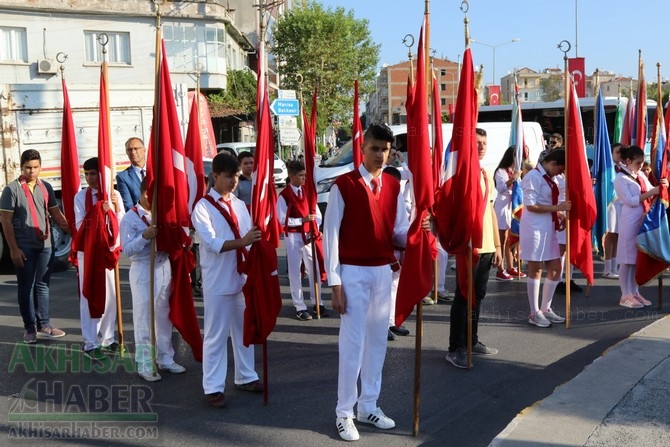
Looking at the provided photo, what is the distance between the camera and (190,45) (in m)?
35.8

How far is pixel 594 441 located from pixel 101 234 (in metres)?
4.59

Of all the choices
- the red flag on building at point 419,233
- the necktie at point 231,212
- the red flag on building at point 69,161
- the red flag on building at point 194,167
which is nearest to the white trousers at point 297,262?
the red flag on building at point 194,167

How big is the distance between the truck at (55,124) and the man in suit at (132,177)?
5.46 meters

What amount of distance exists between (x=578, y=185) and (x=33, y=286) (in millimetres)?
5987

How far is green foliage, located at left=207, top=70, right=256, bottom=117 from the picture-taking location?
35781 mm

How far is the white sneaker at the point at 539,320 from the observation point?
758 centimetres

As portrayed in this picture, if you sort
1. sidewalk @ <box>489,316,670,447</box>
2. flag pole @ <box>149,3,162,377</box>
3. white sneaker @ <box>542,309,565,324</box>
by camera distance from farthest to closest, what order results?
1. white sneaker @ <box>542,309,565,324</box>
2. flag pole @ <box>149,3,162,377</box>
3. sidewalk @ <box>489,316,670,447</box>

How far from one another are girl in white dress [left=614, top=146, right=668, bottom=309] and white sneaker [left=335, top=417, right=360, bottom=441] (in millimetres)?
5249

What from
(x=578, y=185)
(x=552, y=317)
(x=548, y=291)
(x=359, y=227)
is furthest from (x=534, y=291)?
(x=359, y=227)

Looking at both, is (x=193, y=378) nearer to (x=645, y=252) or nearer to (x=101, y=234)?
(x=101, y=234)

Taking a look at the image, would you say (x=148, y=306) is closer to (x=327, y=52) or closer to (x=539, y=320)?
(x=539, y=320)

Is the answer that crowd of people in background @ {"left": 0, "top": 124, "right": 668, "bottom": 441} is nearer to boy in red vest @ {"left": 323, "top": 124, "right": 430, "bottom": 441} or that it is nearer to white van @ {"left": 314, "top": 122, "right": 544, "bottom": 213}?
boy in red vest @ {"left": 323, "top": 124, "right": 430, "bottom": 441}

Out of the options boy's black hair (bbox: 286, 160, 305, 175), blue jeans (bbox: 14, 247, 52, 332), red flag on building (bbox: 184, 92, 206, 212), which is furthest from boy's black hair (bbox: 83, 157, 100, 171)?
boy's black hair (bbox: 286, 160, 305, 175)

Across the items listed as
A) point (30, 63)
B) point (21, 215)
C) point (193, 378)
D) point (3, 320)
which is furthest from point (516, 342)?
point (30, 63)
